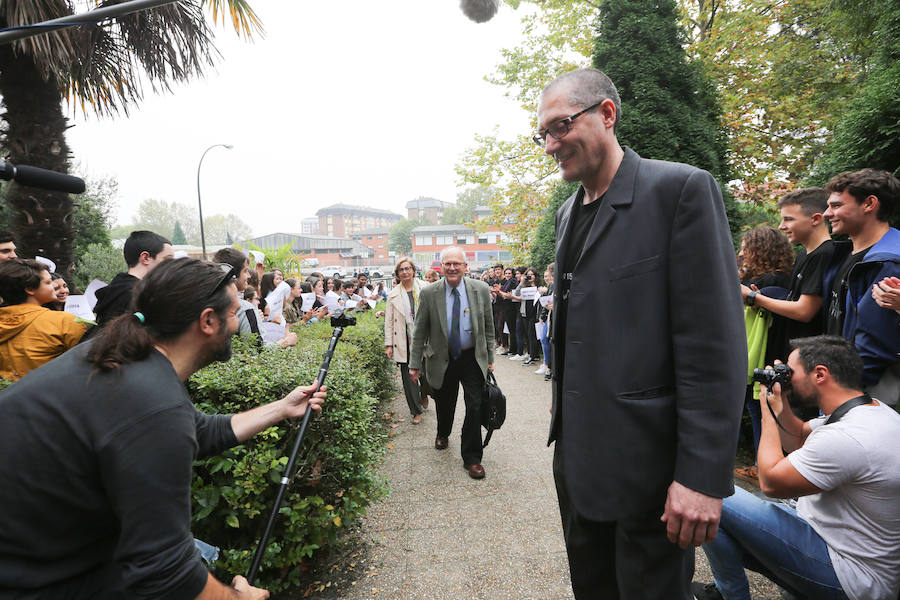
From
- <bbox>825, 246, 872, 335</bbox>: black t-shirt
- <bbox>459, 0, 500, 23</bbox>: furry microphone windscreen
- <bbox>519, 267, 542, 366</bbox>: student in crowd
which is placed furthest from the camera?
<bbox>519, 267, 542, 366</bbox>: student in crowd

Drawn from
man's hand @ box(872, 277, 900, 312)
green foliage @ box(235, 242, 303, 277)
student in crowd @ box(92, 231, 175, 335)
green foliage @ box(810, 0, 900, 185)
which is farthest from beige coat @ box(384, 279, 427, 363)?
green foliage @ box(235, 242, 303, 277)

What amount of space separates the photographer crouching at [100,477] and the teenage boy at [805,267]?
3.53m

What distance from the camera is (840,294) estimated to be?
284cm

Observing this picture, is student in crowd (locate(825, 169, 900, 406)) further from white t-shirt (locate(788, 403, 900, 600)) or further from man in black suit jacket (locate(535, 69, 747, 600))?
man in black suit jacket (locate(535, 69, 747, 600))

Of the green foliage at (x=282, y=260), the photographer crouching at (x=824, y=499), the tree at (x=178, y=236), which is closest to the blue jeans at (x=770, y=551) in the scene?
the photographer crouching at (x=824, y=499)

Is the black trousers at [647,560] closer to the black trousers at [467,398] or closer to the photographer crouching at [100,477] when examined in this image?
the photographer crouching at [100,477]

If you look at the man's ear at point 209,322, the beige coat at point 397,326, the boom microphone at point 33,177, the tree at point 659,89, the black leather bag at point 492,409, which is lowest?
the black leather bag at point 492,409

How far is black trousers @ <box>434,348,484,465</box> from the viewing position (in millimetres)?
4539

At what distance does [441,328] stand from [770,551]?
124 inches

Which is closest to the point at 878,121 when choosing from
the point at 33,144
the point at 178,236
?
the point at 33,144

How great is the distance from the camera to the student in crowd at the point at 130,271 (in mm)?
3220

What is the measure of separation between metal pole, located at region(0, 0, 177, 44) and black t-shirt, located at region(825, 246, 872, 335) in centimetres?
374

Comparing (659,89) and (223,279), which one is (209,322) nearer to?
(223,279)

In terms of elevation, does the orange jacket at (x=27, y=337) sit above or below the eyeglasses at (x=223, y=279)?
below
